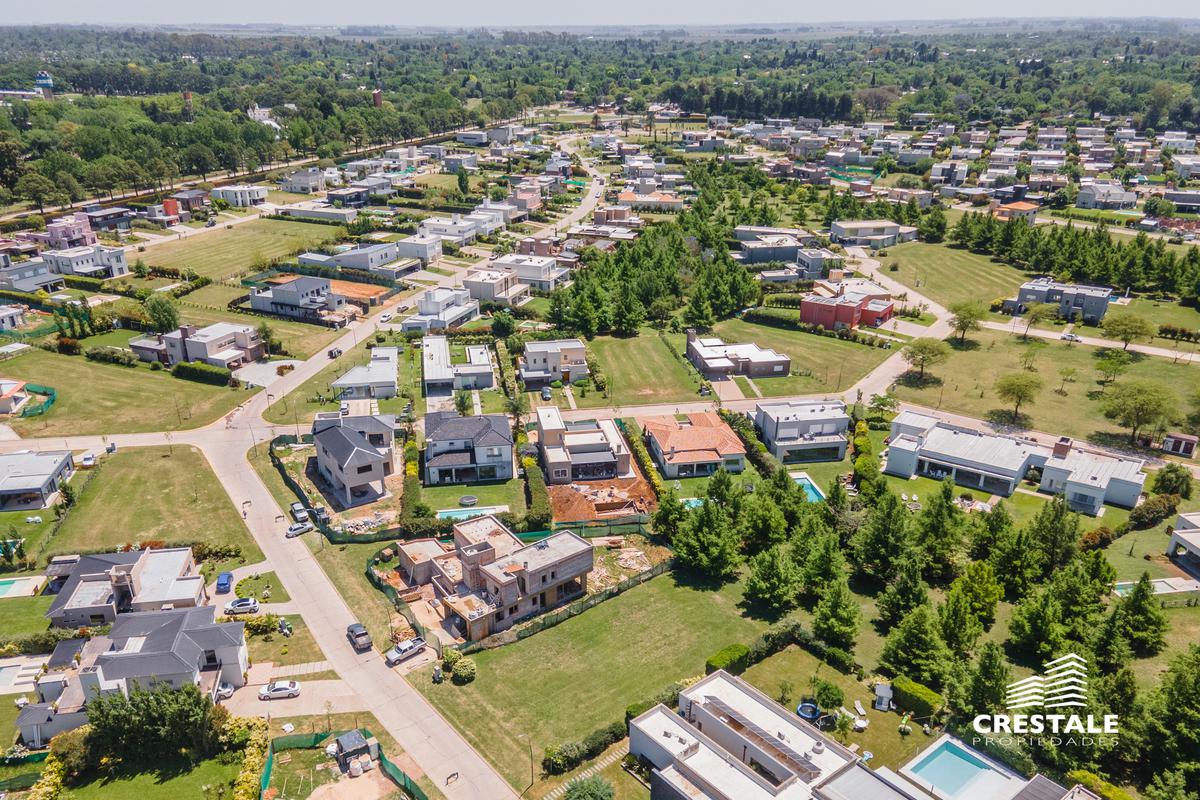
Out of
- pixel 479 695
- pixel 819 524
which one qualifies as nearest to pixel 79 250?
pixel 479 695

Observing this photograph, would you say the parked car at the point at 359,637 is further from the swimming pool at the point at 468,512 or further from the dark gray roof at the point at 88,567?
the dark gray roof at the point at 88,567

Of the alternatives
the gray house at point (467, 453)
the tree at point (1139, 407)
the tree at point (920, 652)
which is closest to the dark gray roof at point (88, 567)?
the gray house at point (467, 453)

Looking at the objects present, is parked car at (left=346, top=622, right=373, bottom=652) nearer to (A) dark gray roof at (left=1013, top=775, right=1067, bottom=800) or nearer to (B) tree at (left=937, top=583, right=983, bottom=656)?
(B) tree at (left=937, top=583, right=983, bottom=656)

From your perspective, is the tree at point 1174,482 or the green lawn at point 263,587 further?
the tree at point 1174,482

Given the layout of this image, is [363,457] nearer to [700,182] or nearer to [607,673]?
[607,673]

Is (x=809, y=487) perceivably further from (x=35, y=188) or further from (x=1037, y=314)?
(x=35, y=188)
